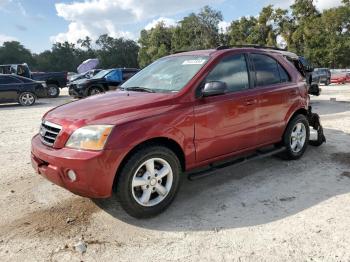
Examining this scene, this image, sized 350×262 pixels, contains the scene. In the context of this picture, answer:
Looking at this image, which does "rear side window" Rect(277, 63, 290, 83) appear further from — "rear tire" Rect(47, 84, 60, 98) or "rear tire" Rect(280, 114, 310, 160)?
"rear tire" Rect(47, 84, 60, 98)

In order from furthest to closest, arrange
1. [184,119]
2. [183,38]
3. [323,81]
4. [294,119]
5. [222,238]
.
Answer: [183,38] → [323,81] → [294,119] → [184,119] → [222,238]

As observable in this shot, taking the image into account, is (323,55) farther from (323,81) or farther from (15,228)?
(15,228)

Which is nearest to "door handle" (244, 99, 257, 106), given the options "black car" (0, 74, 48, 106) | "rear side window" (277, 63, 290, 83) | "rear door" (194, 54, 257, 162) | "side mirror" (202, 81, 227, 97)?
"rear door" (194, 54, 257, 162)

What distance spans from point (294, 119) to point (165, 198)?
110 inches

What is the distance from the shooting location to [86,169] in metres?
3.46

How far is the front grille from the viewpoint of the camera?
12.6 feet

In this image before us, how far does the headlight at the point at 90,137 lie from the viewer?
350cm

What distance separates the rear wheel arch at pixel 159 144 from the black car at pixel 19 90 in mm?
13884

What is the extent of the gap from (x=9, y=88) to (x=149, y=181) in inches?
556

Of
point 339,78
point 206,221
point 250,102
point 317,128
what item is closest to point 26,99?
point 317,128

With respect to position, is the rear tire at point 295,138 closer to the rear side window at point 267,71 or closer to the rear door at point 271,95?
the rear door at point 271,95

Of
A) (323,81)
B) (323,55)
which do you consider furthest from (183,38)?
(323,81)

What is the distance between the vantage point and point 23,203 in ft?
14.5

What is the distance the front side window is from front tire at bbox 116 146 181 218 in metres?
1.18
